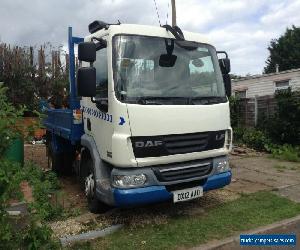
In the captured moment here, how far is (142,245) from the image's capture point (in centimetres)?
505

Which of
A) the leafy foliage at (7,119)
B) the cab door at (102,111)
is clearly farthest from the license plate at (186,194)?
the leafy foliage at (7,119)

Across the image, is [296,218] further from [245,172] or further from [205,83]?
[245,172]

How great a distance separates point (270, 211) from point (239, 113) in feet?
32.6

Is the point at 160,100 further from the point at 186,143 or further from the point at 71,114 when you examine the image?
the point at 71,114

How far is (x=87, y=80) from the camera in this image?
5457 millimetres

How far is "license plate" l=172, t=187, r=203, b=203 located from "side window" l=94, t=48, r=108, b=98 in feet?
5.45

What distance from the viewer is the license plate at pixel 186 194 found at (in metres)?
5.66

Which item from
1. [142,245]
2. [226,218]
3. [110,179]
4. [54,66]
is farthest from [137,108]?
[54,66]

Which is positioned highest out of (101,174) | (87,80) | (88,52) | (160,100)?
(88,52)

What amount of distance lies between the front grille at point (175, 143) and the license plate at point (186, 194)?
1.80ft

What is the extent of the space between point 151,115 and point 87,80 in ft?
3.19

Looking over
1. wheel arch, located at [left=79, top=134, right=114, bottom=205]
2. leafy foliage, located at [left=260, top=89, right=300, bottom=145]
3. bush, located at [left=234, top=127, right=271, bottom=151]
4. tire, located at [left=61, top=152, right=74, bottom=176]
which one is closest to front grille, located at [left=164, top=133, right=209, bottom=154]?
wheel arch, located at [left=79, top=134, right=114, bottom=205]

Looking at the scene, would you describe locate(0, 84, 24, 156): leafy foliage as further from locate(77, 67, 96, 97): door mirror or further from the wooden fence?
the wooden fence

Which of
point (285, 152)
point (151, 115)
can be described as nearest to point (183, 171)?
point (151, 115)
